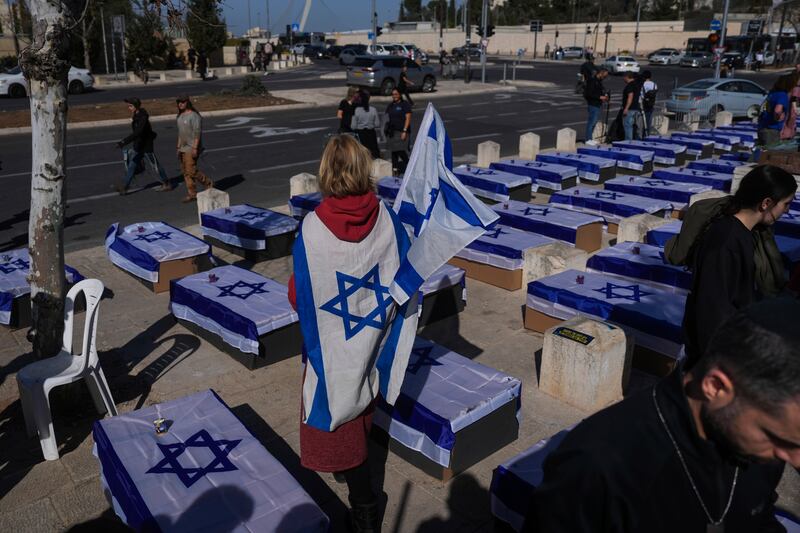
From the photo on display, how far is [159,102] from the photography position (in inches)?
1109

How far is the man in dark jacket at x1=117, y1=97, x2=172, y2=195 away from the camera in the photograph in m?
12.1

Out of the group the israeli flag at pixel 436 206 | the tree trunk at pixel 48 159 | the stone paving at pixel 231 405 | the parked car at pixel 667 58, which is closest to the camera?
the israeli flag at pixel 436 206

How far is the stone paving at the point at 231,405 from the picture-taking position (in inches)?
163

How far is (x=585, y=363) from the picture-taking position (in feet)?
16.9

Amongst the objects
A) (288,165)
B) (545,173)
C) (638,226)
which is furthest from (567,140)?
(638,226)

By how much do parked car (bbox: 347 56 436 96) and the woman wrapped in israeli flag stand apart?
94.7 ft

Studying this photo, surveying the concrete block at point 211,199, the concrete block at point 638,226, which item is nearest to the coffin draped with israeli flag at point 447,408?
the concrete block at point 638,226

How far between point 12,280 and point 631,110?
14419 millimetres

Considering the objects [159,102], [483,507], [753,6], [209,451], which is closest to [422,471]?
[483,507]

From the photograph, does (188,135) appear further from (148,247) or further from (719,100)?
(719,100)

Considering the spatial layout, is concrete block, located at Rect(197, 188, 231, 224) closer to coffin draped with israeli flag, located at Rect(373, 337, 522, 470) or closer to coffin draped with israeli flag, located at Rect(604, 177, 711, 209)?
coffin draped with israeli flag, located at Rect(373, 337, 522, 470)

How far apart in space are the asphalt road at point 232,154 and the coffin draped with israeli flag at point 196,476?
6635mm

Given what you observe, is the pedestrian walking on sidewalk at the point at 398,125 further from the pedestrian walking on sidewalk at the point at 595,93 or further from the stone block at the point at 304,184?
the pedestrian walking on sidewalk at the point at 595,93

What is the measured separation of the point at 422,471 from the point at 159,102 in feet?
89.3
